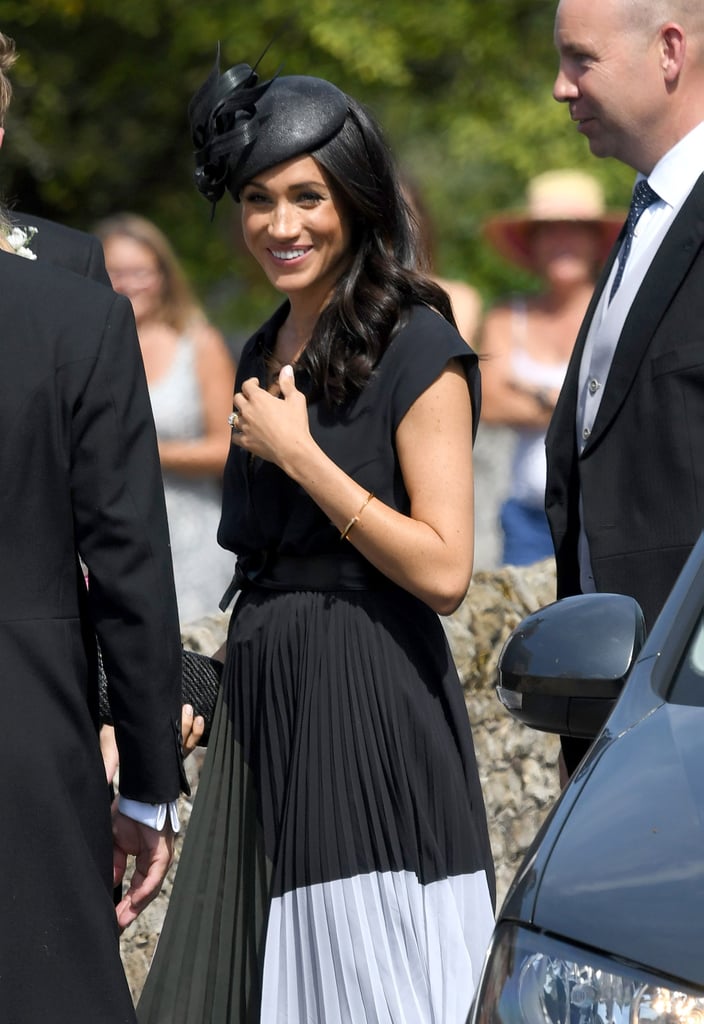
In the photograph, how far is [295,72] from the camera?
34.0 feet

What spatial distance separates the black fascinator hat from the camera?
3326 millimetres

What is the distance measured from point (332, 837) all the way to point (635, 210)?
1407mm

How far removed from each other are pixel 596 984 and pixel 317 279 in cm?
183

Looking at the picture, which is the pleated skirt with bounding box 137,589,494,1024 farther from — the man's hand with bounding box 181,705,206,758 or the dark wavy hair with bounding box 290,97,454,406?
the dark wavy hair with bounding box 290,97,454,406

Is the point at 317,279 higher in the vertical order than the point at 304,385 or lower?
higher

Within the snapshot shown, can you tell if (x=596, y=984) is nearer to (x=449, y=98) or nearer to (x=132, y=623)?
(x=132, y=623)

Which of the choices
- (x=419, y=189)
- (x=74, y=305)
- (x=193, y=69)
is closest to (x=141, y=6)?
(x=193, y=69)

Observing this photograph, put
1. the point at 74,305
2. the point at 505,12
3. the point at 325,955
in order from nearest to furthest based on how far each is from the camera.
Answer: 1. the point at 74,305
2. the point at 325,955
3. the point at 505,12

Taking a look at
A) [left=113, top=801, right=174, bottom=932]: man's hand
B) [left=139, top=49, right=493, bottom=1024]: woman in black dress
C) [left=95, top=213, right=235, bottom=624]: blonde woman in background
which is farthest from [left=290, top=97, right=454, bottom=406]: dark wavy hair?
[left=95, top=213, right=235, bottom=624]: blonde woman in background

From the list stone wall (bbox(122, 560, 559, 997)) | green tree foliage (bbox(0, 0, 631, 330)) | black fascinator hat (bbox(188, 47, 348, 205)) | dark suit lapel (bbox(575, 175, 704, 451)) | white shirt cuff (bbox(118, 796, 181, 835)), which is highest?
green tree foliage (bbox(0, 0, 631, 330))

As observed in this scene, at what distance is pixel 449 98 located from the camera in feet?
36.7

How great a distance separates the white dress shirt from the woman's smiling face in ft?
1.76

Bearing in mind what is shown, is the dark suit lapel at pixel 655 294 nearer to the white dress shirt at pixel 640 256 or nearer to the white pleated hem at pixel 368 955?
the white dress shirt at pixel 640 256

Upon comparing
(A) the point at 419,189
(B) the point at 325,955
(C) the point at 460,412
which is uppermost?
(A) the point at 419,189
